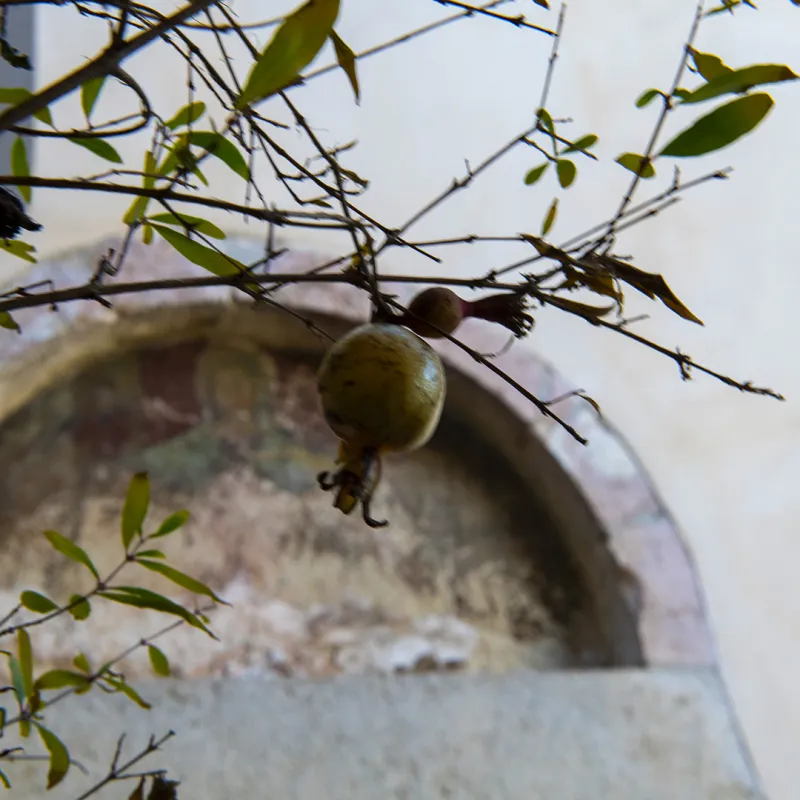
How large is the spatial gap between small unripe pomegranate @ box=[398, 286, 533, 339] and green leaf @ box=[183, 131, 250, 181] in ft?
0.48

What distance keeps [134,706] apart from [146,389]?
61cm

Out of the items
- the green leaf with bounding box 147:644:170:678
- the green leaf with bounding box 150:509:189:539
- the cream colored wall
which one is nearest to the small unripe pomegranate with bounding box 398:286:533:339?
the green leaf with bounding box 150:509:189:539

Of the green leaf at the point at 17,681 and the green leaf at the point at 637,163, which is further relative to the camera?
the green leaf at the point at 17,681

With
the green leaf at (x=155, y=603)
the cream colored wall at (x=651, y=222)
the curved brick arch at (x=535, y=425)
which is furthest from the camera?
the cream colored wall at (x=651, y=222)

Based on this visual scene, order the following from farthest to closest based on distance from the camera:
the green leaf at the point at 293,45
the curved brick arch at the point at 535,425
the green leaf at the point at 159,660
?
1. the curved brick arch at the point at 535,425
2. the green leaf at the point at 159,660
3. the green leaf at the point at 293,45

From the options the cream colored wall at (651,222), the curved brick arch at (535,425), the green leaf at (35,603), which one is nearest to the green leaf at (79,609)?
the green leaf at (35,603)

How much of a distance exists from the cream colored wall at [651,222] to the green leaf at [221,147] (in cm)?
105

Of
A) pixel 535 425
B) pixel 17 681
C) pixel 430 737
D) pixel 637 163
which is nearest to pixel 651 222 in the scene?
pixel 535 425

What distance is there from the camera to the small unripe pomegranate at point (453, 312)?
404 millimetres

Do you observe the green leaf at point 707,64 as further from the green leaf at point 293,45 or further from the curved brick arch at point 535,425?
the curved brick arch at point 535,425

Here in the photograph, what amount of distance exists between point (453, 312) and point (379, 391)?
0.27 feet

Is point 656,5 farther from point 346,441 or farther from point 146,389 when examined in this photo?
point 346,441

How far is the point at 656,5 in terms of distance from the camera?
1.86 meters

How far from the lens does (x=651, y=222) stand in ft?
5.62
